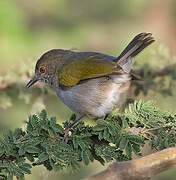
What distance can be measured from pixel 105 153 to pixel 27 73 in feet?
8.96

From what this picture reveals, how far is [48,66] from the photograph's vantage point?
6.22 meters

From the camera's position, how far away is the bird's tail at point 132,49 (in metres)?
5.52

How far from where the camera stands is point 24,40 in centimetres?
780

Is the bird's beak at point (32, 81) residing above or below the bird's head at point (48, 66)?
below

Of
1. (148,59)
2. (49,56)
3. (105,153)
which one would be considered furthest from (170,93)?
(105,153)

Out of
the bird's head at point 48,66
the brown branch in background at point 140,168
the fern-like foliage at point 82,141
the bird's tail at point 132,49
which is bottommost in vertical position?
the fern-like foliage at point 82,141

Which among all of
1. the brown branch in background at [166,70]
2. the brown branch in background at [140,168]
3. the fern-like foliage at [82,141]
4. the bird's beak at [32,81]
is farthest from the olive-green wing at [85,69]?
the brown branch in background at [140,168]

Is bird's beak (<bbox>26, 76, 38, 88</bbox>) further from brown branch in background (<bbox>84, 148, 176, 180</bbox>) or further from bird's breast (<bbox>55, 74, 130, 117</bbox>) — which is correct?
brown branch in background (<bbox>84, 148, 176, 180</bbox>)

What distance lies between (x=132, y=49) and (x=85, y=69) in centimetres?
64

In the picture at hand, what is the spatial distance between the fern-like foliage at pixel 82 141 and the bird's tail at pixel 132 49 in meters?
1.25

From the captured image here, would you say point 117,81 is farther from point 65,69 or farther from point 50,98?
point 50,98

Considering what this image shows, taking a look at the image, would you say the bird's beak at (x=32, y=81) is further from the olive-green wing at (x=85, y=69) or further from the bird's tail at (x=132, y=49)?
the bird's tail at (x=132, y=49)

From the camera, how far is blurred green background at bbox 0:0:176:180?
658cm

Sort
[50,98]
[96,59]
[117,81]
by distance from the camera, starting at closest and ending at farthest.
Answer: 1. [117,81]
2. [96,59]
3. [50,98]
